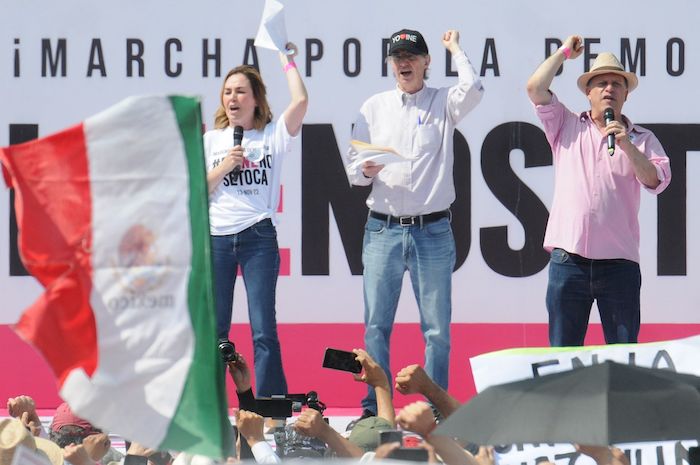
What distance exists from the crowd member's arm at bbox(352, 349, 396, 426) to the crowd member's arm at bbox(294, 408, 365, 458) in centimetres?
63

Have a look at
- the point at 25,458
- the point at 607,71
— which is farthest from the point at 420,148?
the point at 25,458

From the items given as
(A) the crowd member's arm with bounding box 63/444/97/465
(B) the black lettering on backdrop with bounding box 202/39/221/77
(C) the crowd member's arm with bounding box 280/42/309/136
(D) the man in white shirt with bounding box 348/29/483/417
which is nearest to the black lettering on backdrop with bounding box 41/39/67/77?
(B) the black lettering on backdrop with bounding box 202/39/221/77

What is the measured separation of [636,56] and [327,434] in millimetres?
3695

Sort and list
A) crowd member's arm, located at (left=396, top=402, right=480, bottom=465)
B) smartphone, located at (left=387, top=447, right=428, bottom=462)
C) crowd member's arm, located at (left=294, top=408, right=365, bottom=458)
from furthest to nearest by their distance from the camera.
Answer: crowd member's arm, located at (left=294, top=408, right=365, bottom=458) < crowd member's arm, located at (left=396, top=402, right=480, bottom=465) < smartphone, located at (left=387, top=447, right=428, bottom=462)

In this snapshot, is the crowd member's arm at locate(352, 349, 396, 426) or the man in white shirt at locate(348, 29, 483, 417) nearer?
the crowd member's arm at locate(352, 349, 396, 426)

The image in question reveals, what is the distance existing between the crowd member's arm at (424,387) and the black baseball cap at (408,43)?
202 centimetres

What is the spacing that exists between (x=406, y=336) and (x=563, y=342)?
61.5 inches

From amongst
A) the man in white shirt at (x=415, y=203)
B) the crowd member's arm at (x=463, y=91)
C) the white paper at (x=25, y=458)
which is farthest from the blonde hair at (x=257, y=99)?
the white paper at (x=25, y=458)

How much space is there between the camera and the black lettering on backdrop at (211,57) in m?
7.65

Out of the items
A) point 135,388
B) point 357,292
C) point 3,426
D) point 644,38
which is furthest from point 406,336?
point 135,388

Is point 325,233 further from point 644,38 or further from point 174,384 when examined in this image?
point 174,384

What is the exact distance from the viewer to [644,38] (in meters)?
7.65

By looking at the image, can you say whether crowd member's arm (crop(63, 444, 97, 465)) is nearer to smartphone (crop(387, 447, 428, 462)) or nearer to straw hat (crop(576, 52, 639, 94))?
smartphone (crop(387, 447, 428, 462))

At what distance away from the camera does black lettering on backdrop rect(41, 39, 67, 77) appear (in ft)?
25.1
